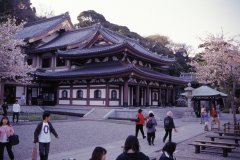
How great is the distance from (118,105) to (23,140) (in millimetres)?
19247

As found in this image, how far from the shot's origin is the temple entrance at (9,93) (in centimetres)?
3431

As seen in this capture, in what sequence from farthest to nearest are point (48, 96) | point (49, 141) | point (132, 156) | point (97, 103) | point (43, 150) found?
point (48, 96) < point (97, 103) < point (49, 141) < point (43, 150) < point (132, 156)

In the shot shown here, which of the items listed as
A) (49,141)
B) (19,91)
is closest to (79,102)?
(19,91)

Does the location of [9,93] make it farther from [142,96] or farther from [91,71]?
[142,96]

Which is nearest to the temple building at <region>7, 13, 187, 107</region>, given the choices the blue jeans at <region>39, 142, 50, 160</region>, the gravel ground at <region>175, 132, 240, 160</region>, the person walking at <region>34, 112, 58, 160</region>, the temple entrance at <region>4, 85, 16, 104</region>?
the temple entrance at <region>4, 85, 16, 104</region>

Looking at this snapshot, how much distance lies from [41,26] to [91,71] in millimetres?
20746

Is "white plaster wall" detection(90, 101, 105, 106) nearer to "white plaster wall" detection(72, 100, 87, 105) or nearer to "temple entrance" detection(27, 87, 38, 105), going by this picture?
"white plaster wall" detection(72, 100, 87, 105)

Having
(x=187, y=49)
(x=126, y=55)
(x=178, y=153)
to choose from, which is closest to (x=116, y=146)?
(x=178, y=153)

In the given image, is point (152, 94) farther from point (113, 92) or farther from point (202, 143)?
point (202, 143)

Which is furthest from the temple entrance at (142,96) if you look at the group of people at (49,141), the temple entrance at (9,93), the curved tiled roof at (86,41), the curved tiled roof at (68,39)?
the group of people at (49,141)

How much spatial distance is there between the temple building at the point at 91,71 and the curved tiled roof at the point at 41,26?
0.17m

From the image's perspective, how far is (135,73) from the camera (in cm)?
2989

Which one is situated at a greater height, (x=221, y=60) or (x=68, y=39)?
(x=68, y=39)

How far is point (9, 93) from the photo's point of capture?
3469cm
